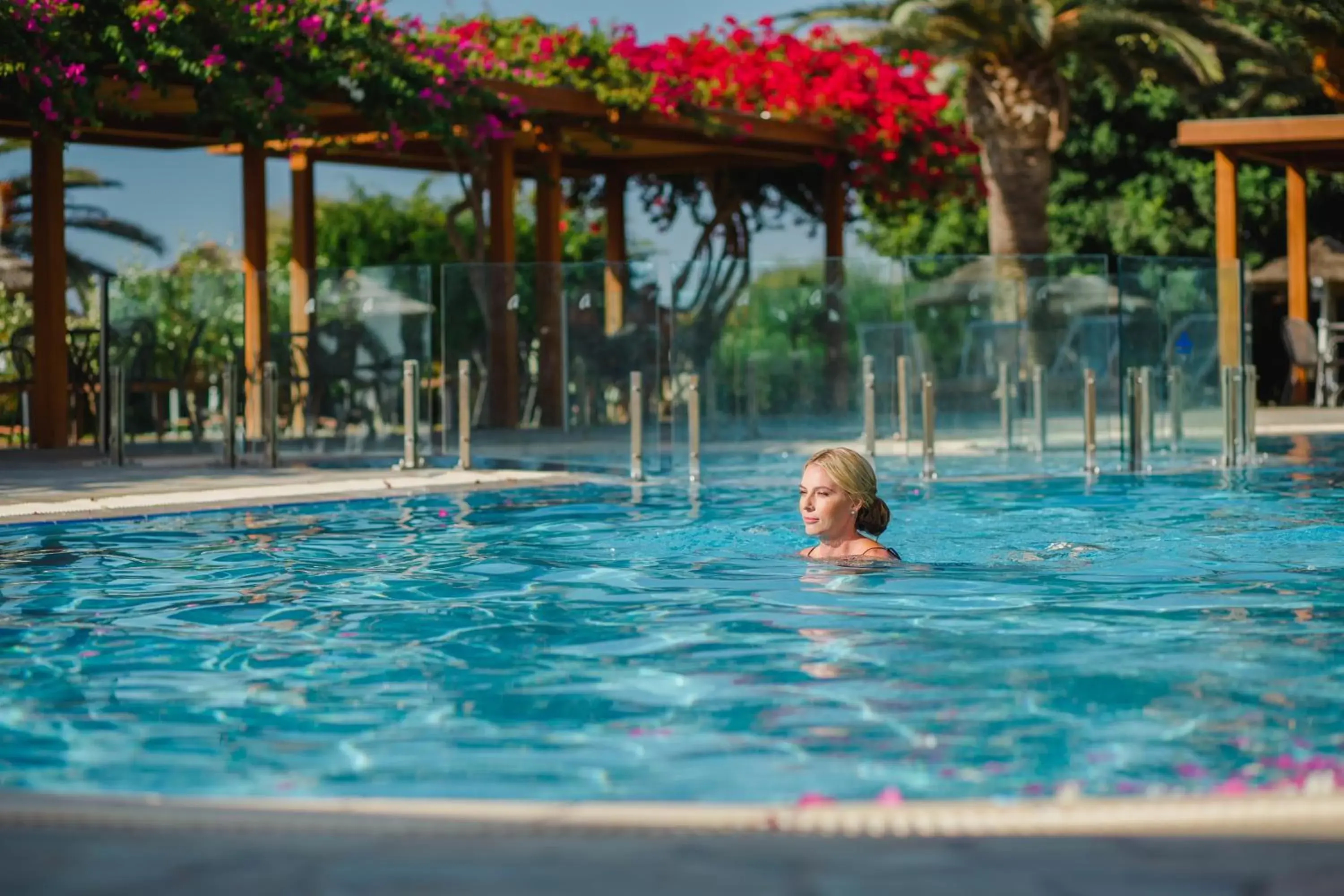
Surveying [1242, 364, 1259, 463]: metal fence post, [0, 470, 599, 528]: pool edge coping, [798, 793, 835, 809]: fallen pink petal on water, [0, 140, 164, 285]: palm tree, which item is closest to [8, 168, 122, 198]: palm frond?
[0, 140, 164, 285]: palm tree

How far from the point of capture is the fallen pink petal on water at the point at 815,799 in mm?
4023

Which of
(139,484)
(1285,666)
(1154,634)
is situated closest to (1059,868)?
(1285,666)

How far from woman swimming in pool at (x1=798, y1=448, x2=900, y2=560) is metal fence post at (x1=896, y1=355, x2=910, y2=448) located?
6.46m

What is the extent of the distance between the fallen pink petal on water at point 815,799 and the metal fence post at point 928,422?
9.88m

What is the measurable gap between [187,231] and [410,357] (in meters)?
12.1

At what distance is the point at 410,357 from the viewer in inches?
595

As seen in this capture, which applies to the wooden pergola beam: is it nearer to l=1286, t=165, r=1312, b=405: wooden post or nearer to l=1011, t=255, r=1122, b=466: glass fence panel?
l=1286, t=165, r=1312, b=405: wooden post

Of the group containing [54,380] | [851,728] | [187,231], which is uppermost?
[187,231]

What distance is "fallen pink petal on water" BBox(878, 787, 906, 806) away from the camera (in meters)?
4.10

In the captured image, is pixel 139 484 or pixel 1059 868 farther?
pixel 139 484

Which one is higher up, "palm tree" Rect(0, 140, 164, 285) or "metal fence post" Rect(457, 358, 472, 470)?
"palm tree" Rect(0, 140, 164, 285)

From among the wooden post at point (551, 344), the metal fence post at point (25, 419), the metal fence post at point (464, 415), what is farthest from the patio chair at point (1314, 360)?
the metal fence post at point (25, 419)

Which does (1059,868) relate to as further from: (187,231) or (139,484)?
(187,231)

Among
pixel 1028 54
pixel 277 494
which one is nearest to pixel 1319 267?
pixel 1028 54
